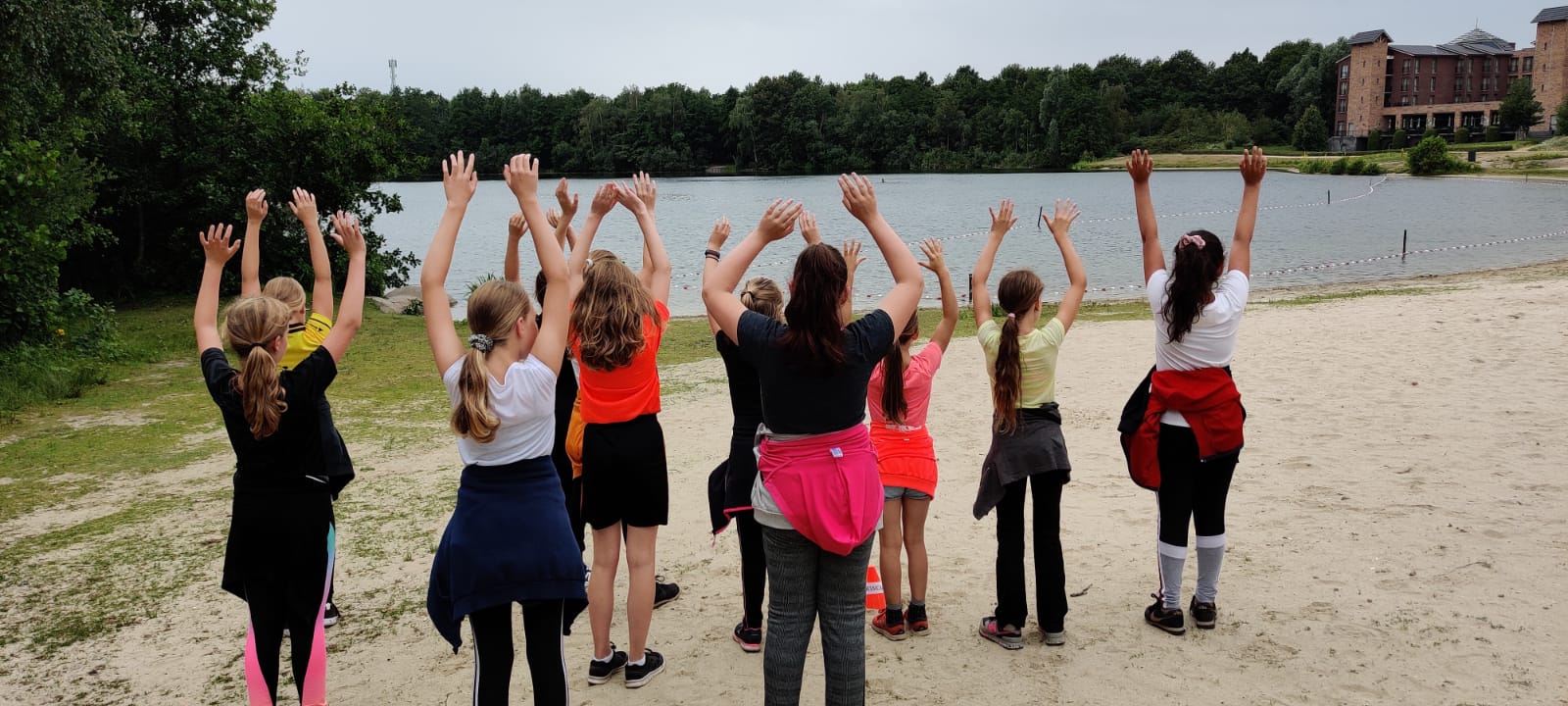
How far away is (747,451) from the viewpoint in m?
4.84

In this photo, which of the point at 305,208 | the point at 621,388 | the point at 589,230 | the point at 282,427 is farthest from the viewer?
the point at 589,230

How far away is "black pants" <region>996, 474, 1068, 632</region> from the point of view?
15.9ft

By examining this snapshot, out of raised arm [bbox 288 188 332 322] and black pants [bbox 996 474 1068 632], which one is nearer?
raised arm [bbox 288 188 332 322]

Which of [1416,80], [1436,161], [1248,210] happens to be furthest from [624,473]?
[1416,80]

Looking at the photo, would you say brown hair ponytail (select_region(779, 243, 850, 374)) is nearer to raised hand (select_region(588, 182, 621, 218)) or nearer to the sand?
the sand

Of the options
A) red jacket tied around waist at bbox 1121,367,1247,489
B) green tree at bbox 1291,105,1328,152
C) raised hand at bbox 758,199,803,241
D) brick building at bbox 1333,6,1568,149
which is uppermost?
brick building at bbox 1333,6,1568,149

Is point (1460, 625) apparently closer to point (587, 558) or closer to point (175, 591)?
point (587, 558)

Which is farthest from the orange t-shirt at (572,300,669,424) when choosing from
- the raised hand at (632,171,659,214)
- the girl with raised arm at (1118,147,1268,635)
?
the girl with raised arm at (1118,147,1268,635)

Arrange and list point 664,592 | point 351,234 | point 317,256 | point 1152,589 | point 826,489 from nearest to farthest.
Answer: point 826,489 < point 351,234 < point 317,256 < point 1152,589 < point 664,592

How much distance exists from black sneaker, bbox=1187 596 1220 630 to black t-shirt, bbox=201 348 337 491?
4228 mm

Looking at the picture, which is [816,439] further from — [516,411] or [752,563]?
[752,563]

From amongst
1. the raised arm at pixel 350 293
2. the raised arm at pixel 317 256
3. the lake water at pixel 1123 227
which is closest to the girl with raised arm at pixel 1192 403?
the raised arm at pixel 350 293

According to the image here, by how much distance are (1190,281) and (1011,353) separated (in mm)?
877

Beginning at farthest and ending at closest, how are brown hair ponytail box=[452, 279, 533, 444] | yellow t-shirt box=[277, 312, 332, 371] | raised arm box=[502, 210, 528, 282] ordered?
raised arm box=[502, 210, 528, 282] → yellow t-shirt box=[277, 312, 332, 371] → brown hair ponytail box=[452, 279, 533, 444]
